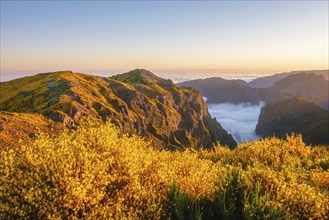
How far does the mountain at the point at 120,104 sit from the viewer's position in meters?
64.3

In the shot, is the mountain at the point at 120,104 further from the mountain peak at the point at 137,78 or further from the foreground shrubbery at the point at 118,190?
the foreground shrubbery at the point at 118,190

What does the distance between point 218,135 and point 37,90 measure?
133084 mm

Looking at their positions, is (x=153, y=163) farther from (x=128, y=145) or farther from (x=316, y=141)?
(x=316, y=141)

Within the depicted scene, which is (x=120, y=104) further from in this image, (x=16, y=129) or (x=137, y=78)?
(x=16, y=129)

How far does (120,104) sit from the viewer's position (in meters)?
99.8

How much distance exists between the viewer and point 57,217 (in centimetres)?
1190

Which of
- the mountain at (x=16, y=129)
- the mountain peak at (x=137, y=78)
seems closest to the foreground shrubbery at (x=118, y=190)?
the mountain at (x=16, y=129)

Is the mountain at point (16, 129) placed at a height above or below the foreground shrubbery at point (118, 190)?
below

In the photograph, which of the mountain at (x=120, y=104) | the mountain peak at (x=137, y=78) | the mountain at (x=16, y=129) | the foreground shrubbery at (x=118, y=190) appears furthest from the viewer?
the mountain peak at (x=137, y=78)

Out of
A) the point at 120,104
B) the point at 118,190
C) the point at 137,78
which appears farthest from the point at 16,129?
the point at 137,78

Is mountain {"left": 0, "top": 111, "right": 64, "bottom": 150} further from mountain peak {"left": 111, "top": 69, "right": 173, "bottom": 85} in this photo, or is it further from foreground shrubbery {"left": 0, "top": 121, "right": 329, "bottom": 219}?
mountain peak {"left": 111, "top": 69, "right": 173, "bottom": 85}

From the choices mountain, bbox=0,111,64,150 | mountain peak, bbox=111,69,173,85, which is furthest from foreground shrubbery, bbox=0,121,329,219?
mountain peak, bbox=111,69,173,85

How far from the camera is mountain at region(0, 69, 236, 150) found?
64.3m

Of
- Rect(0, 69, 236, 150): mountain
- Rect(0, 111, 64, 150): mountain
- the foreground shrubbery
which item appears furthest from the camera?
Rect(0, 69, 236, 150): mountain
